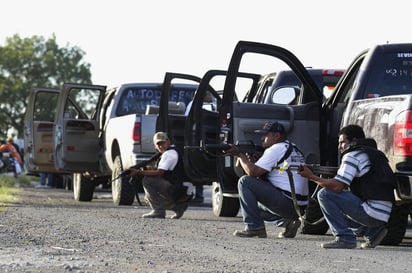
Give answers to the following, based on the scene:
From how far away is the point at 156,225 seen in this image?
1388cm

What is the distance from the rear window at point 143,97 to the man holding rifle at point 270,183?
8.26 metres

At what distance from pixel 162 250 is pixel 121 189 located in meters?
8.56

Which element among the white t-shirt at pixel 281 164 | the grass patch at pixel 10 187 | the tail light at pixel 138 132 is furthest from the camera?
the grass patch at pixel 10 187

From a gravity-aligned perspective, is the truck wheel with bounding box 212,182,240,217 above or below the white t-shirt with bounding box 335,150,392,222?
below

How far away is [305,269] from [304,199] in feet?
11.0

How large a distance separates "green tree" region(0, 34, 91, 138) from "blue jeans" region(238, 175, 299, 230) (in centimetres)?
7503

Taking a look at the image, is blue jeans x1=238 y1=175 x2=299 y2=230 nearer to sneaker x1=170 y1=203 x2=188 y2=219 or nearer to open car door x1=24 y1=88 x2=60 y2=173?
sneaker x1=170 y1=203 x2=188 y2=219

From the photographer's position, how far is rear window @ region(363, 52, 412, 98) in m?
12.1

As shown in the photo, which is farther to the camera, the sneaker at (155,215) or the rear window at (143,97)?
the rear window at (143,97)

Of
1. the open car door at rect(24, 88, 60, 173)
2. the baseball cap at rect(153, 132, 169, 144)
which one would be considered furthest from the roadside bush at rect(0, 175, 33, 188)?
the baseball cap at rect(153, 132, 169, 144)

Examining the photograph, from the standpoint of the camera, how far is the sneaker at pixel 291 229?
1226 centimetres

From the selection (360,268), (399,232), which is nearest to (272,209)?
(399,232)

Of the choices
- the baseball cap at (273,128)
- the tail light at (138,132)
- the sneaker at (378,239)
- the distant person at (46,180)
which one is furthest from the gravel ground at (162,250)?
the distant person at (46,180)

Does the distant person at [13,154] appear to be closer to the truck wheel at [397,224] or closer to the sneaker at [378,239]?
the truck wheel at [397,224]
